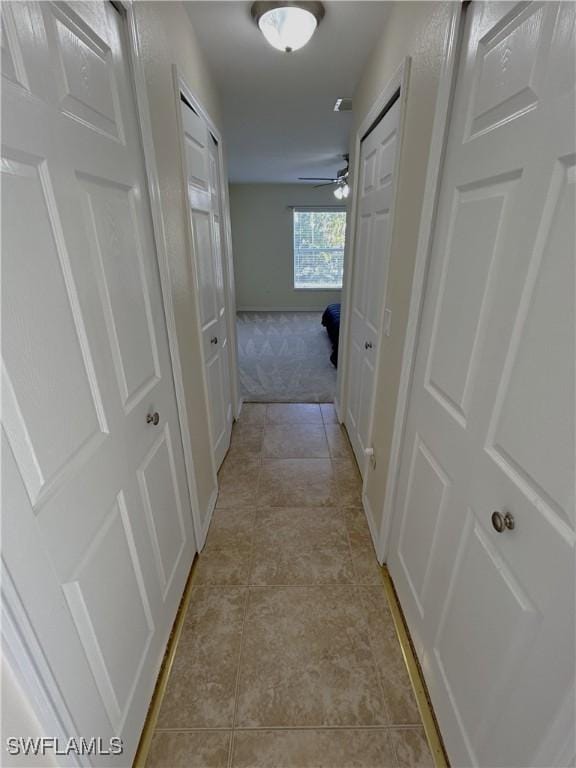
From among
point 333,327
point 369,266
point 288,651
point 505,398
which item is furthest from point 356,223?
point 333,327

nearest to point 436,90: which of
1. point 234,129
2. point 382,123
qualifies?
point 382,123

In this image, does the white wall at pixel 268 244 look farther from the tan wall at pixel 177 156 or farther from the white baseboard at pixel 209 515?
the white baseboard at pixel 209 515

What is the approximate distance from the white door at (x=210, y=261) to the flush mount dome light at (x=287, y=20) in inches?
18.4

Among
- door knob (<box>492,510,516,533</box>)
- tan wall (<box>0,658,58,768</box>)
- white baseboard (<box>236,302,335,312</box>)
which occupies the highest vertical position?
door knob (<box>492,510,516,533</box>)

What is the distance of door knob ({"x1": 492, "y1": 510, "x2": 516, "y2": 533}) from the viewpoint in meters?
0.74

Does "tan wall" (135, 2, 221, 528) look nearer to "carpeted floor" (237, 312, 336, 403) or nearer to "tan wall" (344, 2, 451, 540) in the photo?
"tan wall" (344, 2, 451, 540)

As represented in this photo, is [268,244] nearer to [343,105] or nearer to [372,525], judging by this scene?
[343,105]

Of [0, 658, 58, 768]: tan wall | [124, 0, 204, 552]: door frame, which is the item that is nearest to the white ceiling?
[124, 0, 204, 552]: door frame

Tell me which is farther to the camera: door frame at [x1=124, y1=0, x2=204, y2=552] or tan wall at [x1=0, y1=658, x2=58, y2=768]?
door frame at [x1=124, y1=0, x2=204, y2=552]

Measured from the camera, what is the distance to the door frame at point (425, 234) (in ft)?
3.15

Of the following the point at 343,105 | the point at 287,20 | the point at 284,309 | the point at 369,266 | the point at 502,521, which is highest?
the point at 343,105

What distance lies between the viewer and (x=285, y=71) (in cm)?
202

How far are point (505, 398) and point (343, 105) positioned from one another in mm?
2678

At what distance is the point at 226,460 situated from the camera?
250cm
